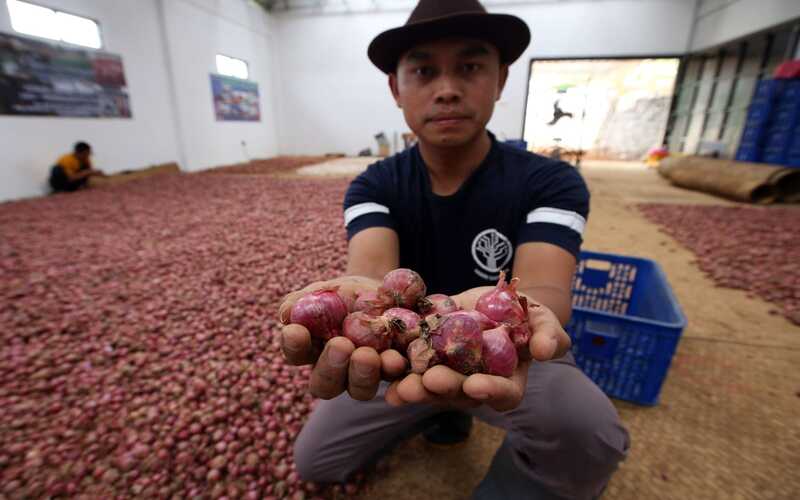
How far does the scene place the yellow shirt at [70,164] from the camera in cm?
636

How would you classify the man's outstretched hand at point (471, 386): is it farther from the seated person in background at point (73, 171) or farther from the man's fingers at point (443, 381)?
the seated person in background at point (73, 171)

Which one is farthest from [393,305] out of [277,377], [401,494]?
[277,377]

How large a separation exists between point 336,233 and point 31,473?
2.89 meters

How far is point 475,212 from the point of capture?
146cm

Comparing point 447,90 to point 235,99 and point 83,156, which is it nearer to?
point 83,156

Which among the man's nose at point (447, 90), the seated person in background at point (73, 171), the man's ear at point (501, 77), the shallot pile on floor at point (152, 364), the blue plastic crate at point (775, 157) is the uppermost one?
the man's ear at point (501, 77)

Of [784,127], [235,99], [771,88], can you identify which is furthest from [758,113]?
[235,99]

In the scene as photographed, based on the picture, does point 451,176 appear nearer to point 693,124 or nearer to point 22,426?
point 22,426

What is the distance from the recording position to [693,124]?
36.8 ft

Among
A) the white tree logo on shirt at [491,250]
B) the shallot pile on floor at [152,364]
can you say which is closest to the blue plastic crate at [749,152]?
the shallot pile on floor at [152,364]

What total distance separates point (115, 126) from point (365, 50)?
792 cm

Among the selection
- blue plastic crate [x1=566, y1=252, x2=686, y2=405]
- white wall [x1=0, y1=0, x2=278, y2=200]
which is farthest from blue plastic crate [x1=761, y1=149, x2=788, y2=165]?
white wall [x1=0, y1=0, x2=278, y2=200]

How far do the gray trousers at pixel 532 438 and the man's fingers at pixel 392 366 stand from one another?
20.7 inches

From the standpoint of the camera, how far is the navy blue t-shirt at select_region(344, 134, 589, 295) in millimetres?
1361
